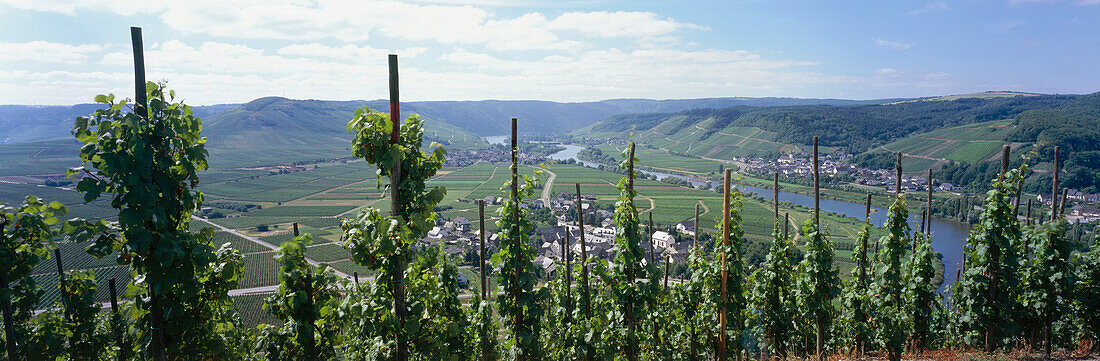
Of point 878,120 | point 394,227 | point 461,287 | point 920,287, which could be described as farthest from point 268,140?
point 878,120

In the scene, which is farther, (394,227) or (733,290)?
(733,290)

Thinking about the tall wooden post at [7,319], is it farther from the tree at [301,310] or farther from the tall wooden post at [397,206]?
the tall wooden post at [397,206]

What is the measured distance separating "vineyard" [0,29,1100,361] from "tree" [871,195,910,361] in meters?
0.03

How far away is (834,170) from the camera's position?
98500mm

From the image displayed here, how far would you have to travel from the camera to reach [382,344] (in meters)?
4.64

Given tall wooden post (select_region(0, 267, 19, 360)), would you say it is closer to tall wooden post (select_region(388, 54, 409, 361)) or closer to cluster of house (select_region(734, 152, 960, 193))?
tall wooden post (select_region(388, 54, 409, 361))

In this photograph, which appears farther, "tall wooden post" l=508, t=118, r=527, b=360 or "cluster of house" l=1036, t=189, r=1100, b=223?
"cluster of house" l=1036, t=189, r=1100, b=223

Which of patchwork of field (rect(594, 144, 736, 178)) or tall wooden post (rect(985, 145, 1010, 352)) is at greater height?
tall wooden post (rect(985, 145, 1010, 352))

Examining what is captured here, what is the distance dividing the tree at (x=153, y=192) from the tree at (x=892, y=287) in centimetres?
→ 1016

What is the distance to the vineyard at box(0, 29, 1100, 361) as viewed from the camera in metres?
3.84

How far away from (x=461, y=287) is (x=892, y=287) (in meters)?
8.38

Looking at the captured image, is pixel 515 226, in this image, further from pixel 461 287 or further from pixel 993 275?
pixel 993 275

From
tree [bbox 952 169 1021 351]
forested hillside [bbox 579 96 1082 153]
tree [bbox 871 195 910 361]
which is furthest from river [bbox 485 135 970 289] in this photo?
forested hillside [bbox 579 96 1082 153]

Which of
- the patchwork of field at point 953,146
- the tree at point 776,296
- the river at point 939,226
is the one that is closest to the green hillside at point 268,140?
the river at point 939,226
